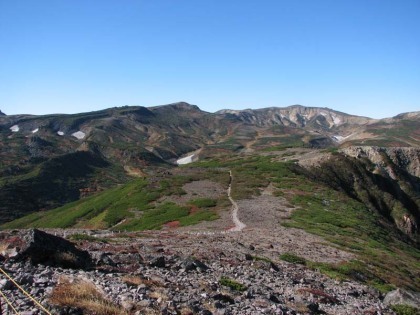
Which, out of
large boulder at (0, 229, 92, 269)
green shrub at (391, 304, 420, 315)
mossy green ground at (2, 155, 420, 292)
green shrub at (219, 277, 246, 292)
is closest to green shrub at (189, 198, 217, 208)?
mossy green ground at (2, 155, 420, 292)

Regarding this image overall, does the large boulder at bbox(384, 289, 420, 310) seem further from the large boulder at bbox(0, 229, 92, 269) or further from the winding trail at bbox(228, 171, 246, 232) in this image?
the winding trail at bbox(228, 171, 246, 232)

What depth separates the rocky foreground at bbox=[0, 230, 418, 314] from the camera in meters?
13.4

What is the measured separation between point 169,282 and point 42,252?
5866 mm

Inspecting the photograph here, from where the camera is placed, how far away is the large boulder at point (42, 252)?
17016 millimetres

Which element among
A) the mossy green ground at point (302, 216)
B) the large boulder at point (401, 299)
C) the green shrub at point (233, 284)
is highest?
the green shrub at point (233, 284)

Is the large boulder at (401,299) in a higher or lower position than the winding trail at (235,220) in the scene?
higher

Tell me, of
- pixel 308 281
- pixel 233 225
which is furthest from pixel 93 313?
pixel 233 225

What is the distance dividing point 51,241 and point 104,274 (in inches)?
136

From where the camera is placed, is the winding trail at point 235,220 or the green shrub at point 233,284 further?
the winding trail at point 235,220

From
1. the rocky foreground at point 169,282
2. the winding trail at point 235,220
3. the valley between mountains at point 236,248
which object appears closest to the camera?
the rocky foreground at point 169,282

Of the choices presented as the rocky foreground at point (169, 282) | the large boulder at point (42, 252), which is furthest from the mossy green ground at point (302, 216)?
the large boulder at point (42, 252)

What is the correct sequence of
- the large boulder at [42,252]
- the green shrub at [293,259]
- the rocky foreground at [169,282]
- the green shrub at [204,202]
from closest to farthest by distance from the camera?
the rocky foreground at [169,282], the large boulder at [42,252], the green shrub at [293,259], the green shrub at [204,202]

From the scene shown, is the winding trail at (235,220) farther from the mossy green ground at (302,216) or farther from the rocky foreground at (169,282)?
the rocky foreground at (169,282)

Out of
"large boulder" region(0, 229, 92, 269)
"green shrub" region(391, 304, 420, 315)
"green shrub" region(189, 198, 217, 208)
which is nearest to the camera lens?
"large boulder" region(0, 229, 92, 269)
